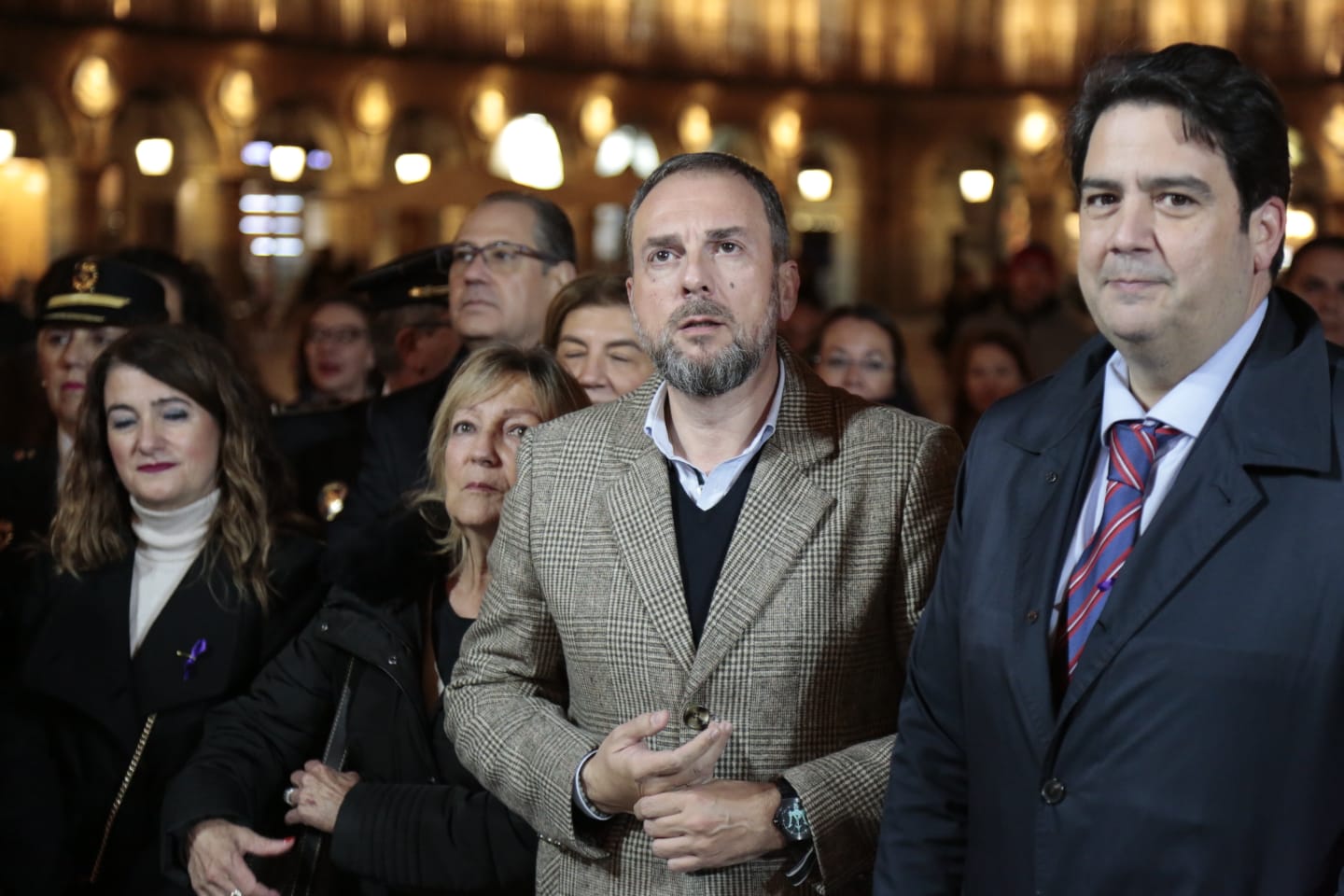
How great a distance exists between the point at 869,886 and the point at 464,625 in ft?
3.68

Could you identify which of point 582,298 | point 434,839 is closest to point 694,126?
point 582,298

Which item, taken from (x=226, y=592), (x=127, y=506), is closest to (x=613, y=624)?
(x=226, y=592)

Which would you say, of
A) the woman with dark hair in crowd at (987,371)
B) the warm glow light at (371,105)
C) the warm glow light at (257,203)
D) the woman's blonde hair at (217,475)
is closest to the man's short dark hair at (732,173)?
the woman's blonde hair at (217,475)

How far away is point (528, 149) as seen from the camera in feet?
118

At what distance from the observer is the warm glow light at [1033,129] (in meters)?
39.4

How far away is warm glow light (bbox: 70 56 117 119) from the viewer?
28.9 meters

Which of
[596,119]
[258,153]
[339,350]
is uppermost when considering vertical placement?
[596,119]

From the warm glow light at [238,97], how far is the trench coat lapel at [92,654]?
93.3 ft

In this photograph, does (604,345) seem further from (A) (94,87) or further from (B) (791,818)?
(A) (94,87)

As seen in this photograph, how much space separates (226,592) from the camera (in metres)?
4.32

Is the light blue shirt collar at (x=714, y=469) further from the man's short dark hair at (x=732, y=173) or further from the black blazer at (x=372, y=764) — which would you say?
the black blazer at (x=372, y=764)

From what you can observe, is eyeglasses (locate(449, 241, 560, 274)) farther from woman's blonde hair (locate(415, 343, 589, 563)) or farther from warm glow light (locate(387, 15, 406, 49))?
warm glow light (locate(387, 15, 406, 49))

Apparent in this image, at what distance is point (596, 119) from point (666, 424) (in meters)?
34.4

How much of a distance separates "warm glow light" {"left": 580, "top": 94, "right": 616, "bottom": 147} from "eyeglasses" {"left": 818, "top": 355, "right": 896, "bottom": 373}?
30190 mm
